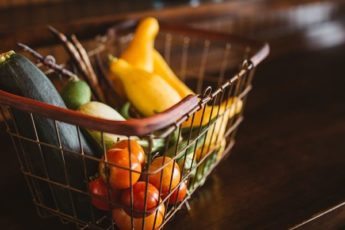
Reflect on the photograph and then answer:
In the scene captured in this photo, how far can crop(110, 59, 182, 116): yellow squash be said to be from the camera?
2.13ft

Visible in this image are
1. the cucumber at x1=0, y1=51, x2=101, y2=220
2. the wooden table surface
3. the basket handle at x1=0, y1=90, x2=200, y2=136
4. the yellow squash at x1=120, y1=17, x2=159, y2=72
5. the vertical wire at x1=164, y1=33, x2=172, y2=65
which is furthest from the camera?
the vertical wire at x1=164, y1=33, x2=172, y2=65

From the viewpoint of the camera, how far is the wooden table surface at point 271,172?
0.59 m

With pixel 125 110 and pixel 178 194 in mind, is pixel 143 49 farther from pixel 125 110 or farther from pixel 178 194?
pixel 178 194

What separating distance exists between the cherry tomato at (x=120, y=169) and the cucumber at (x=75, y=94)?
5.9 inches

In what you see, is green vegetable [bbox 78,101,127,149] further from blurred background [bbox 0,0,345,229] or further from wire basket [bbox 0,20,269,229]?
blurred background [bbox 0,0,345,229]

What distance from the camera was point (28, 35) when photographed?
82 cm

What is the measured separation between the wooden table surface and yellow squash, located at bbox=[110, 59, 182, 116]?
0.50 feet

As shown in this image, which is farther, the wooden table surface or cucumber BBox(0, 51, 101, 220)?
the wooden table surface

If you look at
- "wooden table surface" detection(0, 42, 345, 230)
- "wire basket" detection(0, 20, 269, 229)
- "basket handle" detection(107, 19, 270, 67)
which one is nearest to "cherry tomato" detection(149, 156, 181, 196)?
"wire basket" detection(0, 20, 269, 229)

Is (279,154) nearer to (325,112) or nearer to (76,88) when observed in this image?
(325,112)

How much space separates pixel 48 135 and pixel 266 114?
A: 0.55 m

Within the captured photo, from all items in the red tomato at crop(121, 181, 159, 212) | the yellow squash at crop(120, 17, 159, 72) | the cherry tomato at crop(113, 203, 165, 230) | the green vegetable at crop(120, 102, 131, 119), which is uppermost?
Answer: the yellow squash at crop(120, 17, 159, 72)

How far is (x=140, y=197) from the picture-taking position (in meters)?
0.47

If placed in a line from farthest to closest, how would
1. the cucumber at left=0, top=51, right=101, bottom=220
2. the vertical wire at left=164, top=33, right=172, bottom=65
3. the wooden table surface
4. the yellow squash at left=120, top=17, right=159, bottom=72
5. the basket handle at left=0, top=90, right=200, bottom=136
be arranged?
the vertical wire at left=164, top=33, right=172, bottom=65
the yellow squash at left=120, top=17, right=159, bottom=72
the wooden table surface
the cucumber at left=0, top=51, right=101, bottom=220
the basket handle at left=0, top=90, right=200, bottom=136
